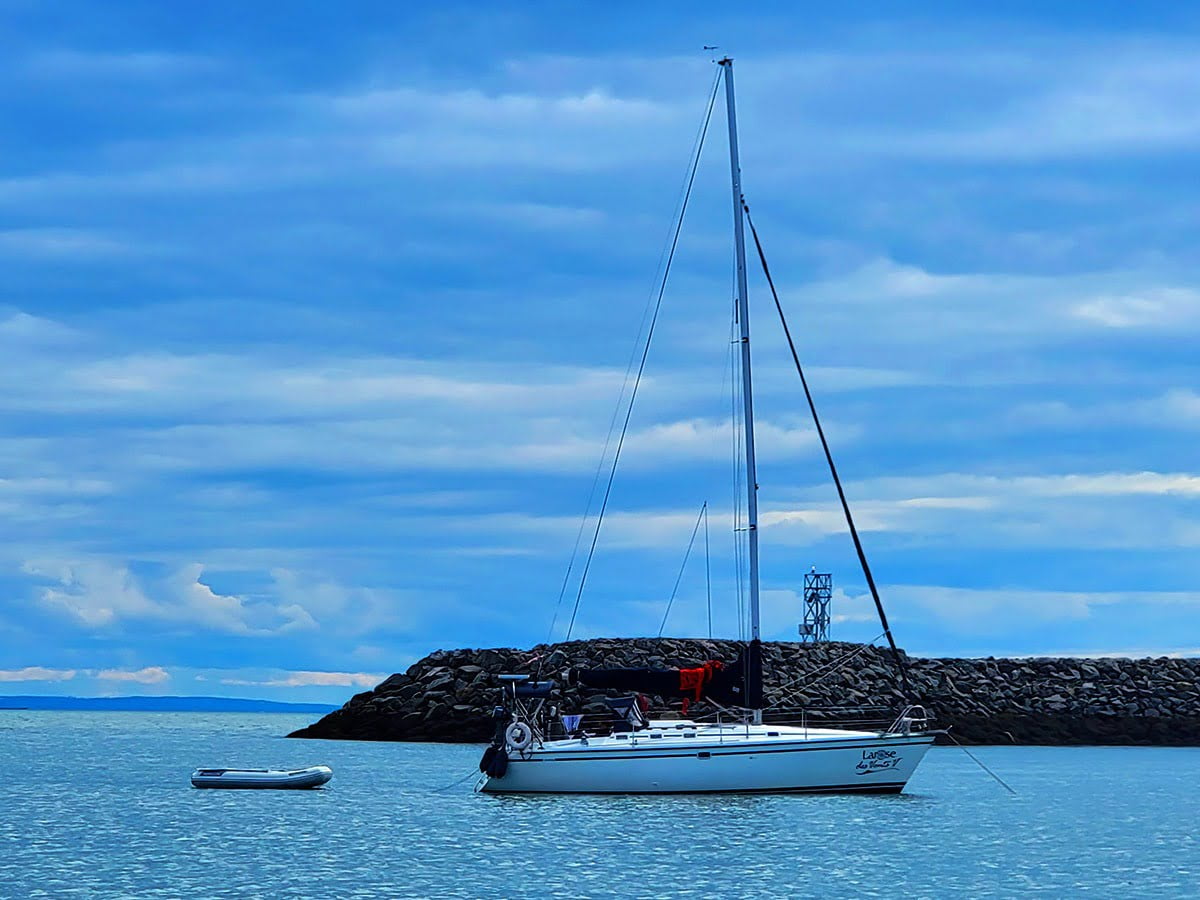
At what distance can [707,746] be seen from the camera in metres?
37.5

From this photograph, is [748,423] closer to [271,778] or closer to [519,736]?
[519,736]

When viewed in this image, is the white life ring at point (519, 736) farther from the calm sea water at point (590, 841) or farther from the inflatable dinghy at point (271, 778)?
the inflatable dinghy at point (271, 778)

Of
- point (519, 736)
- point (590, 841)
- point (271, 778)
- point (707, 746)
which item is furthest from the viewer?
point (271, 778)

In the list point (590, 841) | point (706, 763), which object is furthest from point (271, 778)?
point (706, 763)

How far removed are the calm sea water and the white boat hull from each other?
36.4 inches

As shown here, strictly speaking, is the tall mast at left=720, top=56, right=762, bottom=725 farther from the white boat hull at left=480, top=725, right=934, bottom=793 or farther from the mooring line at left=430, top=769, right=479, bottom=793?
the mooring line at left=430, top=769, right=479, bottom=793

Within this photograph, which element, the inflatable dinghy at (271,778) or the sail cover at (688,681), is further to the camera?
the inflatable dinghy at (271,778)

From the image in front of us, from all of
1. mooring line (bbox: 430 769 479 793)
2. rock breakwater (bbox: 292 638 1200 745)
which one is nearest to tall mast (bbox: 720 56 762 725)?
mooring line (bbox: 430 769 479 793)

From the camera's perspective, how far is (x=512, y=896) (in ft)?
94.9

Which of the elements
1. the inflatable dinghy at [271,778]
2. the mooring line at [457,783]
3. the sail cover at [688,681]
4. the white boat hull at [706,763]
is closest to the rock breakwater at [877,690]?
the mooring line at [457,783]

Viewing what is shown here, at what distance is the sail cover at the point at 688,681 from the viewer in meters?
40.1

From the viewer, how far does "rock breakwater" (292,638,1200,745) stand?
71.0m

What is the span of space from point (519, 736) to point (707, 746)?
4.69 m

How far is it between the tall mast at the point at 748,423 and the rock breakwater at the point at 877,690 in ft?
94.3
